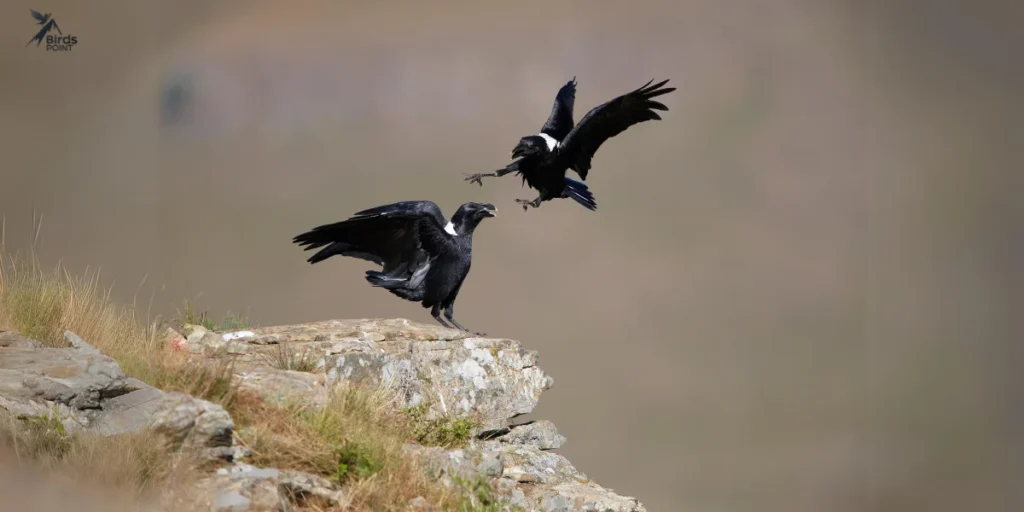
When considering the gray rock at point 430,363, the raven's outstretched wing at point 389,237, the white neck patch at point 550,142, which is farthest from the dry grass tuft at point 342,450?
the white neck patch at point 550,142

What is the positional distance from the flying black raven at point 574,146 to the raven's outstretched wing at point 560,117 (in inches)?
0.5

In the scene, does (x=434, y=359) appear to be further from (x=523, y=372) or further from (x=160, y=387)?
(x=160, y=387)

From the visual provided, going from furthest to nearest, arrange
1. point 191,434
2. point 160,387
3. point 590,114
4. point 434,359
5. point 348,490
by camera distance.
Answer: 1. point 590,114
2. point 434,359
3. point 160,387
4. point 348,490
5. point 191,434

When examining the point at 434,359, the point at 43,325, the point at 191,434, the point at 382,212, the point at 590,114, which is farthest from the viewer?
the point at 590,114

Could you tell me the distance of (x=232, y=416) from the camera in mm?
5938

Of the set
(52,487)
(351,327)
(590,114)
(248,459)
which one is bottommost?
(52,487)

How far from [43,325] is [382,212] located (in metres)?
3.01

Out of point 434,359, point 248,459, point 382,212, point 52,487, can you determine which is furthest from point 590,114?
point 52,487

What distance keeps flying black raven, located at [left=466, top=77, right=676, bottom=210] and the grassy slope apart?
4.65 metres

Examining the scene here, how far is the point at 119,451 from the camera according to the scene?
5.05m

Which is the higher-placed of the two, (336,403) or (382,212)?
(382,212)

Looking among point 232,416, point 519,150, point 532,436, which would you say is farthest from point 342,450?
point 519,150

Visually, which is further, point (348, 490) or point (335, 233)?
point (335, 233)

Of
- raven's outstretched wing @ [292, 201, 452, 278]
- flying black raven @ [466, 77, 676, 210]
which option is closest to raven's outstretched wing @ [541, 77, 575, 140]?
flying black raven @ [466, 77, 676, 210]
